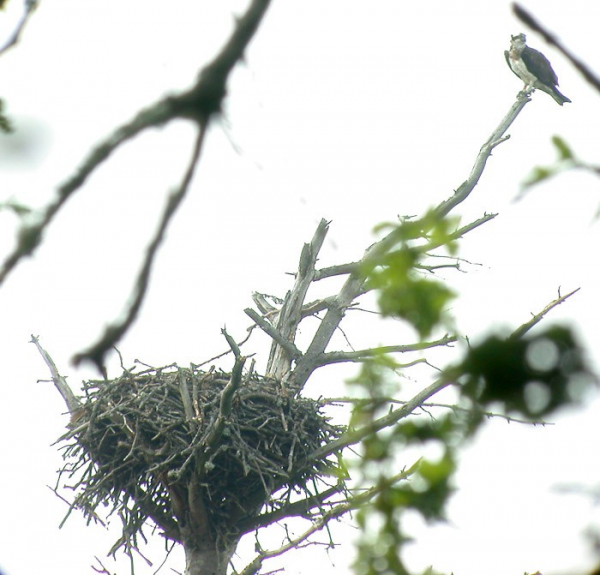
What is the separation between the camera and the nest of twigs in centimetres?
773

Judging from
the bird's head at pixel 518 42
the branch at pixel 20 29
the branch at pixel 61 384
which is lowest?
the branch at pixel 20 29

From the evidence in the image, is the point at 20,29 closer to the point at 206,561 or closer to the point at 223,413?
the point at 223,413

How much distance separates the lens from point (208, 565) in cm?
815

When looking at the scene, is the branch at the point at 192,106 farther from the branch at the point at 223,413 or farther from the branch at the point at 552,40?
the branch at the point at 223,413

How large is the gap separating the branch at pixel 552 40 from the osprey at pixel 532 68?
15.6 m

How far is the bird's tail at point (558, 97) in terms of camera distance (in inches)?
662

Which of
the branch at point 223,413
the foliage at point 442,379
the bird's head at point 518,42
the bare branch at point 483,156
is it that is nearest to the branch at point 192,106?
the foliage at point 442,379

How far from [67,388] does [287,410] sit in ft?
7.46

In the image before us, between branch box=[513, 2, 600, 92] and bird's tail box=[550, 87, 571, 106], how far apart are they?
53.3 ft

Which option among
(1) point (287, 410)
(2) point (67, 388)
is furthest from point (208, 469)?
(2) point (67, 388)

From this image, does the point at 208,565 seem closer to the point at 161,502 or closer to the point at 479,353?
the point at 161,502

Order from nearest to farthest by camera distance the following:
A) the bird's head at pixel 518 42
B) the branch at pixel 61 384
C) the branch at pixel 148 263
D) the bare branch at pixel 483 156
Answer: the branch at pixel 148 263, the branch at pixel 61 384, the bare branch at pixel 483 156, the bird's head at pixel 518 42

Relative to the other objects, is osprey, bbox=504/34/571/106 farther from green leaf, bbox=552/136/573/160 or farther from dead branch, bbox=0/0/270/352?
dead branch, bbox=0/0/270/352

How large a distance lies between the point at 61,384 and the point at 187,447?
6.99ft
